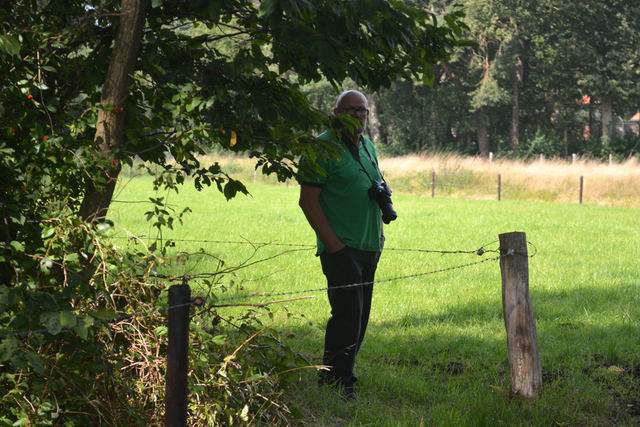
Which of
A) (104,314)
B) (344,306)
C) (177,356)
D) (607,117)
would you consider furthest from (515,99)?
(104,314)

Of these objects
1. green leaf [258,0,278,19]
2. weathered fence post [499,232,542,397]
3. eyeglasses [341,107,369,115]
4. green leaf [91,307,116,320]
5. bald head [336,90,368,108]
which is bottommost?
weathered fence post [499,232,542,397]

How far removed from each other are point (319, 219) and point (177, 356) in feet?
5.61

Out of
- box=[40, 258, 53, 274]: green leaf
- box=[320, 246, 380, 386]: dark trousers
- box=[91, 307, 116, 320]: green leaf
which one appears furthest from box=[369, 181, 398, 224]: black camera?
box=[40, 258, 53, 274]: green leaf

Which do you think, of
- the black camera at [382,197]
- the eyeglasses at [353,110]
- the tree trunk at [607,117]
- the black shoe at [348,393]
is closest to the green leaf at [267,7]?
the eyeglasses at [353,110]

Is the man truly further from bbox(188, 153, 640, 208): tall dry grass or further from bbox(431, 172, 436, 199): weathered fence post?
bbox(431, 172, 436, 199): weathered fence post

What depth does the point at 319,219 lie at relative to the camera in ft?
12.9

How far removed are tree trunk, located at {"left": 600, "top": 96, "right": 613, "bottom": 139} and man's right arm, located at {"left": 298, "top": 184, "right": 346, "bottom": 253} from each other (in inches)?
1858

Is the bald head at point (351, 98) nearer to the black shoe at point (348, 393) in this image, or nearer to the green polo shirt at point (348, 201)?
the green polo shirt at point (348, 201)

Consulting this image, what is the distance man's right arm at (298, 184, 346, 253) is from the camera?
3.93 meters

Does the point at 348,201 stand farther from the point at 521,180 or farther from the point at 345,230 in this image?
the point at 521,180

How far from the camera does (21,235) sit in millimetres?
2818

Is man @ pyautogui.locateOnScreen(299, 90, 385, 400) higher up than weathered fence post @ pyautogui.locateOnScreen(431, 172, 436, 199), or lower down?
A: higher up

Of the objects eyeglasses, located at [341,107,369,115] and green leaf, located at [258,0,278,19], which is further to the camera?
eyeglasses, located at [341,107,369,115]

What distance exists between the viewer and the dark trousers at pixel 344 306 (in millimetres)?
4008
